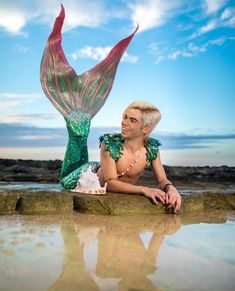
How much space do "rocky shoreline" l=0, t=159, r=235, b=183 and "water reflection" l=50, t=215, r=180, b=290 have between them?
15.6ft

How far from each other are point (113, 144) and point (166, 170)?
530cm

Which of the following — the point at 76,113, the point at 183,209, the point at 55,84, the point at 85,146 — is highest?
the point at 55,84

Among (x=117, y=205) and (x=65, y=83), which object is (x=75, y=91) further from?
(x=117, y=205)

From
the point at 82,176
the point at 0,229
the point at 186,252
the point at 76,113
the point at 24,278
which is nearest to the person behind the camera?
the point at 24,278

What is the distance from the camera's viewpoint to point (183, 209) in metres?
3.93

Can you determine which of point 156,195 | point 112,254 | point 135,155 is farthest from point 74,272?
point 135,155

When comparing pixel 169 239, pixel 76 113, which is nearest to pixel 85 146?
pixel 76 113

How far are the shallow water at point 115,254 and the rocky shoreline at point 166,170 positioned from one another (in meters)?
4.63

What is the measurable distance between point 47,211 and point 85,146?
1.79m

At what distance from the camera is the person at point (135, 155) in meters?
3.76

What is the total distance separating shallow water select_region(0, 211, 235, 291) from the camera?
1637 mm

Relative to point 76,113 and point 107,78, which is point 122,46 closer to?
point 107,78

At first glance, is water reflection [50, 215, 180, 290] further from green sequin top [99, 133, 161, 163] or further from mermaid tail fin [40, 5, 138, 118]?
mermaid tail fin [40, 5, 138, 118]

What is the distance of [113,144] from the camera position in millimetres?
3955
